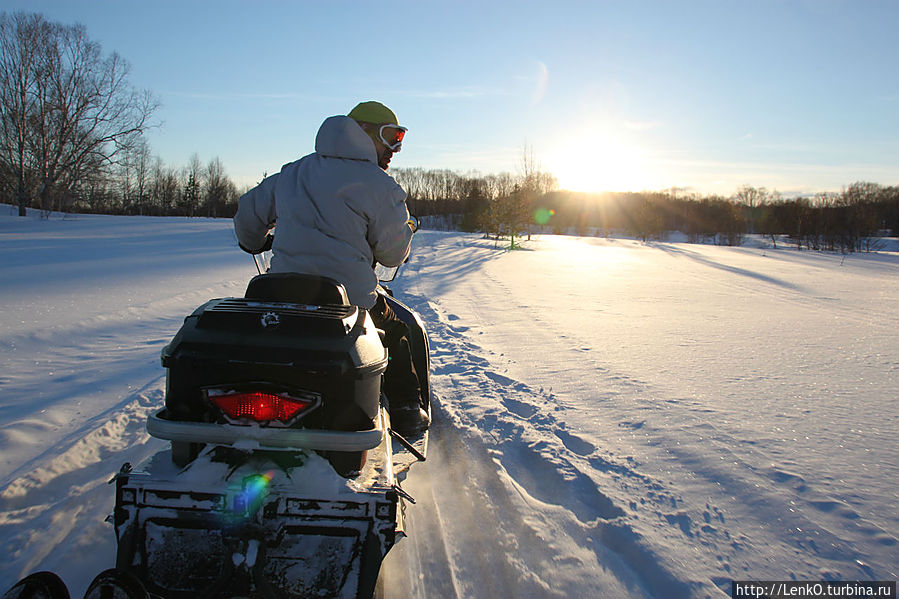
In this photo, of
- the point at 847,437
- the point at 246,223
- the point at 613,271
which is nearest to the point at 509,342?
the point at 847,437

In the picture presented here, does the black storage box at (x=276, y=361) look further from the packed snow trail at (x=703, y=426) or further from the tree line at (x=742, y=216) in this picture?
the tree line at (x=742, y=216)

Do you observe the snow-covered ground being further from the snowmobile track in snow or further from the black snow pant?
the black snow pant

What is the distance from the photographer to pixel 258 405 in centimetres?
156

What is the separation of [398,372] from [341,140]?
4.11 feet

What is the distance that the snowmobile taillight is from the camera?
156 cm

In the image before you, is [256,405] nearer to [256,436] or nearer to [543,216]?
[256,436]

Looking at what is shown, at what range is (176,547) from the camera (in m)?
1.47

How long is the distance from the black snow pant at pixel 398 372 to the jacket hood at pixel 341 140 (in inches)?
31.8

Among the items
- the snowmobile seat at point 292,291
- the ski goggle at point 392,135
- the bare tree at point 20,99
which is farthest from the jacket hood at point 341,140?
the bare tree at point 20,99

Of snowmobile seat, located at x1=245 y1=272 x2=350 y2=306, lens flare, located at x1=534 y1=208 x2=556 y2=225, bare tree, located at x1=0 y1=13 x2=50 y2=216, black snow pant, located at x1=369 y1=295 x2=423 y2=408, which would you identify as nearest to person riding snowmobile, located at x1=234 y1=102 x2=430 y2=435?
black snow pant, located at x1=369 y1=295 x2=423 y2=408

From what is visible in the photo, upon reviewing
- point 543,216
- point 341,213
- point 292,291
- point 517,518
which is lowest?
point 517,518

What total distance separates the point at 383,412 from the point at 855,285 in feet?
63.4

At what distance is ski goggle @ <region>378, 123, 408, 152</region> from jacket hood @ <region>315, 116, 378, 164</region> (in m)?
0.44

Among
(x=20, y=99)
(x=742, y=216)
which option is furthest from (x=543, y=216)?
(x=20, y=99)
